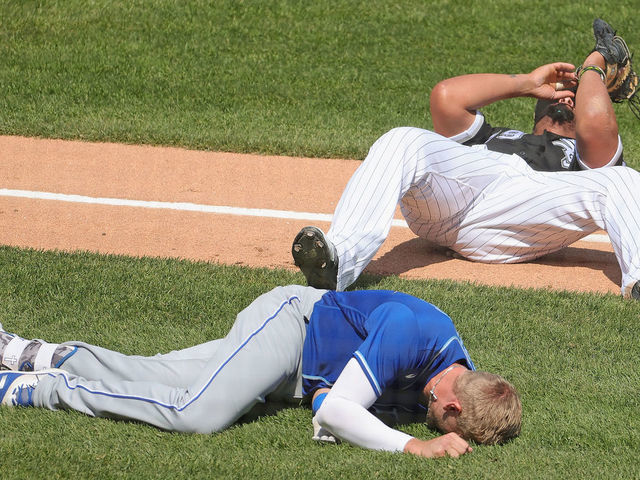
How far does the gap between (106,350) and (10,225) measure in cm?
248

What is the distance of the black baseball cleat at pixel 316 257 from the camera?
4.67 meters

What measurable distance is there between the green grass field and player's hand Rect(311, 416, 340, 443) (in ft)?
0.18

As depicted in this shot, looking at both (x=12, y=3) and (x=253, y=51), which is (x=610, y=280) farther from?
(x=12, y=3)

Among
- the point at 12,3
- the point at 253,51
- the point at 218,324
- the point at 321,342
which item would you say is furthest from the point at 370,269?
the point at 12,3

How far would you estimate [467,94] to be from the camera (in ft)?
19.2

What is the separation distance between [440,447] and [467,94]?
2858 millimetres

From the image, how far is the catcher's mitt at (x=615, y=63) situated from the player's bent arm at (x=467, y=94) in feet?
1.52

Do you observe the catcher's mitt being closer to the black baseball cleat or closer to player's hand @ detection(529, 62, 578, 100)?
player's hand @ detection(529, 62, 578, 100)

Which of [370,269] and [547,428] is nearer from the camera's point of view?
[547,428]

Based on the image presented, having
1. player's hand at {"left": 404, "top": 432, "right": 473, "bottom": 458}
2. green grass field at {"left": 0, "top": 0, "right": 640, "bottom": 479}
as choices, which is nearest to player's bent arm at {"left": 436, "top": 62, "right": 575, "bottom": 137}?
green grass field at {"left": 0, "top": 0, "right": 640, "bottom": 479}

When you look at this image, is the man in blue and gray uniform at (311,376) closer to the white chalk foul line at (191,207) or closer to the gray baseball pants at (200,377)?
the gray baseball pants at (200,377)

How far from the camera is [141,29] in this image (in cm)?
1055

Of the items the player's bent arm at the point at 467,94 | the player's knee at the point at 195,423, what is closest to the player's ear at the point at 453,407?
the player's knee at the point at 195,423

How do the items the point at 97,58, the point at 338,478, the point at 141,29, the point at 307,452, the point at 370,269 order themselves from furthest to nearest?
the point at 141,29 → the point at 97,58 → the point at 370,269 → the point at 307,452 → the point at 338,478
